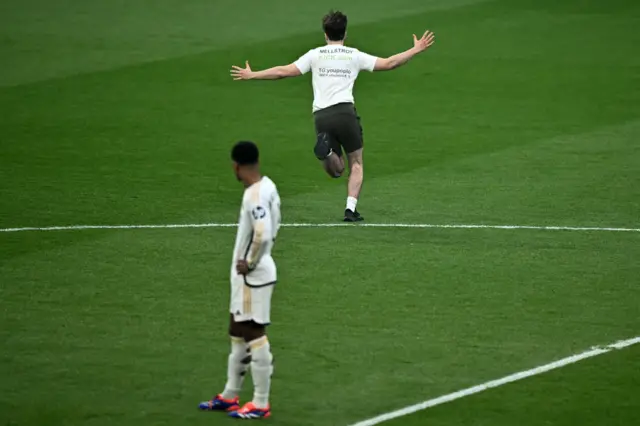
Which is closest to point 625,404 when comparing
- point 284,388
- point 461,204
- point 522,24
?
point 284,388

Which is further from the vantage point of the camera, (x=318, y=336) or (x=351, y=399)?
(x=318, y=336)

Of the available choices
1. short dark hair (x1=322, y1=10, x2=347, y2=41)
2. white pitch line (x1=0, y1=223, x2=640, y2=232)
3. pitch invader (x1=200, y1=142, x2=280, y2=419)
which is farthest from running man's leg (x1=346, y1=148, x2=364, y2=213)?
pitch invader (x1=200, y1=142, x2=280, y2=419)

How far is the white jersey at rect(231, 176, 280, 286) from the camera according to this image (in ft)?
33.4

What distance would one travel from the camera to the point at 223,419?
10383mm

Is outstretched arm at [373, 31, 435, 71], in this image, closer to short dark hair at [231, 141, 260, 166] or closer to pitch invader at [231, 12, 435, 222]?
pitch invader at [231, 12, 435, 222]

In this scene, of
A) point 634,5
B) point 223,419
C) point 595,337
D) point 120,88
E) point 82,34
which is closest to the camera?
point 223,419

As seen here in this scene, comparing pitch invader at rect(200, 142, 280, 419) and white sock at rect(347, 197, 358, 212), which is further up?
white sock at rect(347, 197, 358, 212)

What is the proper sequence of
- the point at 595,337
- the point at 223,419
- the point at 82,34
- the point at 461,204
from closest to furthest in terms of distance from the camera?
the point at 223,419, the point at 595,337, the point at 461,204, the point at 82,34

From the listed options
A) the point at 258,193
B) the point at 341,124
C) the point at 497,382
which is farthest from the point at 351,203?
the point at 258,193

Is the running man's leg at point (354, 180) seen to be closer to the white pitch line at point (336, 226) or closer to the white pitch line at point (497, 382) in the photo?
the white pitch line at point (336, 226)

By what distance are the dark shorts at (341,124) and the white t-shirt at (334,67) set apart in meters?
0.08

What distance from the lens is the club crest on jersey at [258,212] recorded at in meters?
10.2

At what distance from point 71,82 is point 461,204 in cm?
986

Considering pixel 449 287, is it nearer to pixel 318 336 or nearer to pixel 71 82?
pixel 318 336
